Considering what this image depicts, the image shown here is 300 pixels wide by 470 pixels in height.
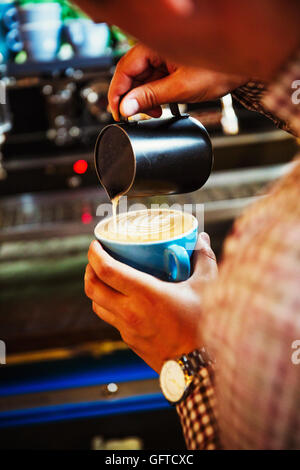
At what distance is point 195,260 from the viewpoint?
845mm

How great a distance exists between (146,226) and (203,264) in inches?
6.2

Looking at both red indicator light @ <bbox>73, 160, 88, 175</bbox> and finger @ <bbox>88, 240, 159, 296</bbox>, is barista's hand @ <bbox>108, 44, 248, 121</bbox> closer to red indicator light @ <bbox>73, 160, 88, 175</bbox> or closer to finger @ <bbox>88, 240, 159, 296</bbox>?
finger @ <bbox>88, 240, 159, 296</bbox>

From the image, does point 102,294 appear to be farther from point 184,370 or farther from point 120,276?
point 184,370

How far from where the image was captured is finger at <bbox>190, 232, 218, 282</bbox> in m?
0.80

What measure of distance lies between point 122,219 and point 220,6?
1.83ft

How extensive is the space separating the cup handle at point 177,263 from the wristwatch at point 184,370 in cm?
13

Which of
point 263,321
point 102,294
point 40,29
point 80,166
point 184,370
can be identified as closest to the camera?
point 263,321

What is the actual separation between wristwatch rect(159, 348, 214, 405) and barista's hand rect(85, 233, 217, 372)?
0.04 feet

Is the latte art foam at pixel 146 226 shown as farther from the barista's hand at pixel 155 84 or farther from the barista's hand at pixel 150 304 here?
the barista's hand at pixel 155 84

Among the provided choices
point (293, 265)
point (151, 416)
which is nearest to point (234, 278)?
point (293, 265)

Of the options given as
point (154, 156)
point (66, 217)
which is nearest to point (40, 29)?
point (66, 217)

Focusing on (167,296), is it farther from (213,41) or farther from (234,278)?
(213,41)

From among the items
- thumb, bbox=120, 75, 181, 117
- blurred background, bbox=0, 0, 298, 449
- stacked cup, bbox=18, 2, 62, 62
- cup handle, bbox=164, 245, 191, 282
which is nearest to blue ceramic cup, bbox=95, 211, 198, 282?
cup handle, bbox=164, 245, 191, 282

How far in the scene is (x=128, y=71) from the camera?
97cm
